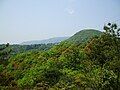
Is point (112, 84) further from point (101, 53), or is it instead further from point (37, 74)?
point (37, 74)

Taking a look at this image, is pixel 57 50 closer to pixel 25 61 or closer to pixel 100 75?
pixel 25 61

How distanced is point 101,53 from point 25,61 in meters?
48.2

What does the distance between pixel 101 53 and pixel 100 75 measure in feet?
26.9

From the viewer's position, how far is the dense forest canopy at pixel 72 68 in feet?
52.3

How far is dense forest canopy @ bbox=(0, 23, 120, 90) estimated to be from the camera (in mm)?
15938

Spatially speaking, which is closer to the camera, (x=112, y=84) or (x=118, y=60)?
(x=112, y=84)

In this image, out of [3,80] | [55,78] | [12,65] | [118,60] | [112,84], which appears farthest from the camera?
[12,65]

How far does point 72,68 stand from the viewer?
169 feet

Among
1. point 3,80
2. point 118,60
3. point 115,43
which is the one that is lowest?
point 3,80

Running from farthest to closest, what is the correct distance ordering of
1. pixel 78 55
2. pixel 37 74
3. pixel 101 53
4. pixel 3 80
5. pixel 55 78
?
pixel 78 55
pixel 37 74
pixel 55 78
pixel 3 80
pixel 101 53

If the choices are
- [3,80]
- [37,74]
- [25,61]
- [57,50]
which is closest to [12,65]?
[25,61]

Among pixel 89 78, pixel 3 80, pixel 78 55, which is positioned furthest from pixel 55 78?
pixel 89 78

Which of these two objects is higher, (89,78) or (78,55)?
(89,78)

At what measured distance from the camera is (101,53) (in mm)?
23859
